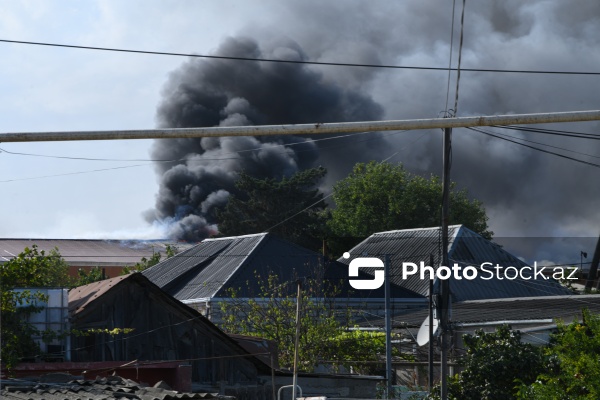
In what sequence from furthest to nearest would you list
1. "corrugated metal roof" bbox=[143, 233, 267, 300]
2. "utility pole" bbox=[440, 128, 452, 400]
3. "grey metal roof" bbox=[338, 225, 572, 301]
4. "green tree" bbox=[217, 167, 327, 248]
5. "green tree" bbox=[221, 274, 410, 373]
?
"green tree" bbox=[217, 167, 327, 248]
"grey metal roof" bbox=[338, 225, 572, 301]
"corrugated metal roof" bbox=[143, 233, 267, 300]
"green tree" bbox=[221, 274, 410, 373]
"utility pole" bbox=[440, 128, 452, 400]

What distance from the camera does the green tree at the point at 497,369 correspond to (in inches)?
930

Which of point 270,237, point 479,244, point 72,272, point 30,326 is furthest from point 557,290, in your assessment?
point 72,272

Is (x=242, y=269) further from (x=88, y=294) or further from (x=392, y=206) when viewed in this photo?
(x=392, y=206)

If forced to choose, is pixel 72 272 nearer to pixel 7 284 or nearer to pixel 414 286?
pixel 414 286

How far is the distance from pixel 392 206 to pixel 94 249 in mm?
26014

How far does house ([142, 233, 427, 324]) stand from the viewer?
44188 millimetres

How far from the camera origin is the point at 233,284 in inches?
1757

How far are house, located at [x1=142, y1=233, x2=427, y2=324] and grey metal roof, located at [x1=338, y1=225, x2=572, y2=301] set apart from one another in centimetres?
459

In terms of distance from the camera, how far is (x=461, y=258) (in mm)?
55969

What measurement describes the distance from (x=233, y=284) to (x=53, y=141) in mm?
32751

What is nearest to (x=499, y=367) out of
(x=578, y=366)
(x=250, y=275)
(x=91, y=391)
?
(x=578, y=366)

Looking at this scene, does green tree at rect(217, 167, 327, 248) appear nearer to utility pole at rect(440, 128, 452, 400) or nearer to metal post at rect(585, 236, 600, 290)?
metal post at rect(585, 236, 600, 290)

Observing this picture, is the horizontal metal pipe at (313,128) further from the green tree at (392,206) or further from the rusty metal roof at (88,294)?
the green tree at (392,206)

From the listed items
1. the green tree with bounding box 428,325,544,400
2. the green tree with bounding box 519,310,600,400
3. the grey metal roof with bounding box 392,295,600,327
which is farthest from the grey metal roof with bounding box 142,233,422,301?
the green tree with bounding box 519,310,600,400
